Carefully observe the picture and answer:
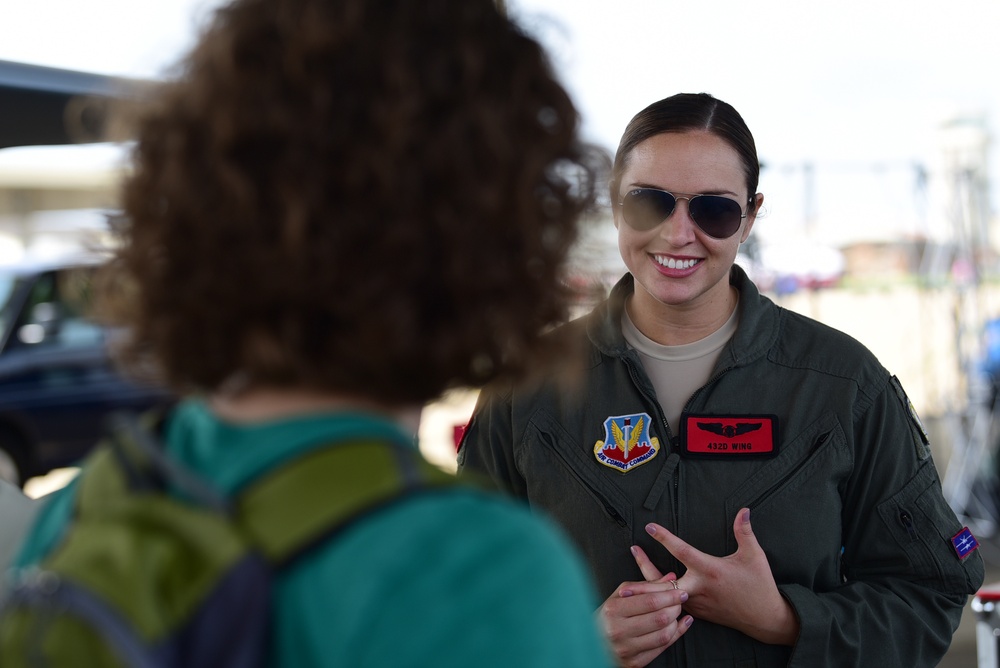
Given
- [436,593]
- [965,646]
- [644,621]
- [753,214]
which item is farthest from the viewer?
[965,646]

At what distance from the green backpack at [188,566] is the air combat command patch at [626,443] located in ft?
4.01

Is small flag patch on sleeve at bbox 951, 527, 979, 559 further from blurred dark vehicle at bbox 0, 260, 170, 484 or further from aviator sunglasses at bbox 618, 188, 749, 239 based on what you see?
blurred dark vehicle at bbox 0, 260, 170, 484

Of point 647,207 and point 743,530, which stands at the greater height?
point 647,207

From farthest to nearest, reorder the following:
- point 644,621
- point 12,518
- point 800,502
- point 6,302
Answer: point 6,302, point 800,502, point 644,621, point 12,518

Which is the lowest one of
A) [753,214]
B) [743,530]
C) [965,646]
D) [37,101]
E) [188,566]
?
[965,646]

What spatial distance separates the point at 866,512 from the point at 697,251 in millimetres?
603

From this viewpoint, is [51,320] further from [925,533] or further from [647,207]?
[925,533]

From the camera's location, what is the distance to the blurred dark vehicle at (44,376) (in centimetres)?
736

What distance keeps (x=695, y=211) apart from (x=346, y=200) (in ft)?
4.32

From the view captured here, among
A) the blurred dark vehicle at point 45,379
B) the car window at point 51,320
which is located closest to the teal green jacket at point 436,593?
the blurred dark vehicle at point 45,379

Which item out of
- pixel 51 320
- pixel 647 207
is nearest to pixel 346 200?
pixel 647 207

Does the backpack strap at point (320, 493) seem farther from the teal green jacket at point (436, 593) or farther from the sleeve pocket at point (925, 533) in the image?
the sleeve pocket at point (925, 533)

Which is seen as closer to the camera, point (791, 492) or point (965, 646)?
point (791, 492)

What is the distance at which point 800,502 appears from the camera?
1787 mm
